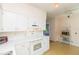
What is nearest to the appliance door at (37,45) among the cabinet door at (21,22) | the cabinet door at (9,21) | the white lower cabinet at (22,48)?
the white lower cabinet at (22,48)

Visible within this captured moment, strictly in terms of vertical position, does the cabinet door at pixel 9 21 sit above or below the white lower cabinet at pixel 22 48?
above

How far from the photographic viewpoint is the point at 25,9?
1711 millimetres

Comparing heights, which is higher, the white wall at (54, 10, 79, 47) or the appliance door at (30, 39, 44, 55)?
the white wall at (54, 10, 79, 47)

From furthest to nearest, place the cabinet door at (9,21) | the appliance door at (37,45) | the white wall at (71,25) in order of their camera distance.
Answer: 1. the appliance door at (37,45)
2. the white wall at (71,25)
3. the cabinet door at (9,21)

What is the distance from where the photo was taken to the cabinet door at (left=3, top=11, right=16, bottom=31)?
1675 millimetres

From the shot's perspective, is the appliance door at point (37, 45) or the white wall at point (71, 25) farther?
the appliance door at point (37, 45)

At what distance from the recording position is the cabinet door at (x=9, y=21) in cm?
167

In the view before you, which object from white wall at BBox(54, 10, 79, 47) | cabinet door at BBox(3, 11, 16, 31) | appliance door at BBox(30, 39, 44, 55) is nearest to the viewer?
cabinet door at BBox(3, 11, 16, 31)

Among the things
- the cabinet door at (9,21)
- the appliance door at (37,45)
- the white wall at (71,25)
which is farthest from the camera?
the appliance door at (37,45)

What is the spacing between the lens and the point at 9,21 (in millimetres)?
1710

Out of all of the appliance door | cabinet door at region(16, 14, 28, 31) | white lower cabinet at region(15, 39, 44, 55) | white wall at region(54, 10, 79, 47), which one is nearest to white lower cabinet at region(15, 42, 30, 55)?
white lower cabinet at region(15, 39, 44, 55)

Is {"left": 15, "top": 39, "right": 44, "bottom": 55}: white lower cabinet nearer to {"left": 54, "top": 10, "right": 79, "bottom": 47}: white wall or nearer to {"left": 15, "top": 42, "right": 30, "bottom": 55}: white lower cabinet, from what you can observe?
{"left": 15, "top": 42, "right": 30, "bottom": 55}: white lower cabinet

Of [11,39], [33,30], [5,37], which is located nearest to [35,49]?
[33,30]

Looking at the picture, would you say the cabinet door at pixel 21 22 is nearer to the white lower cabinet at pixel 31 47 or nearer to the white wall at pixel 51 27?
the white lower cabinet at pixel 31 47
